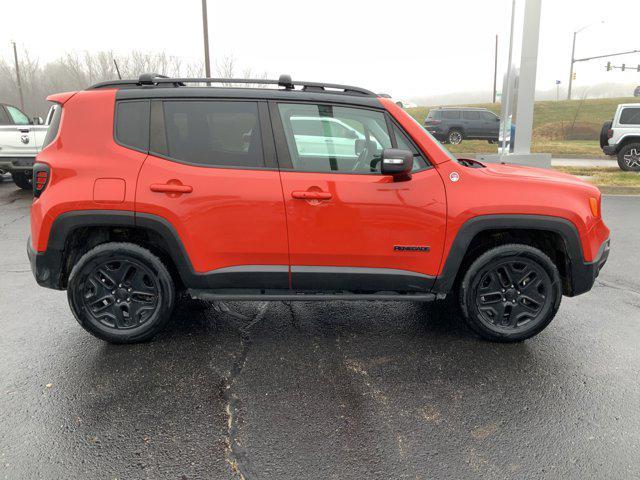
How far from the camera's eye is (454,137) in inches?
952

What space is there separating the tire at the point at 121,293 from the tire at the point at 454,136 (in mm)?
22793

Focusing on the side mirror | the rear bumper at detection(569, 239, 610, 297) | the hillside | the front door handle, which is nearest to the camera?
the side mirror

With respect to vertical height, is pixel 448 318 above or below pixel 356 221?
below

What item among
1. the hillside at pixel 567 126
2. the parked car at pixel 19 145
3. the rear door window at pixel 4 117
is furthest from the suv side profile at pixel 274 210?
the hillside at pixel 567 126

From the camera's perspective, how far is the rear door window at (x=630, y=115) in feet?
46.2

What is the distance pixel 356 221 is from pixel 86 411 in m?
2.01

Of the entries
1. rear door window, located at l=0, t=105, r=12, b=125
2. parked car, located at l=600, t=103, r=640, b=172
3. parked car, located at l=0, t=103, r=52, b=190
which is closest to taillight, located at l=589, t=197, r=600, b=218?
parked car, located at l=0, t=103, r=52, b=190

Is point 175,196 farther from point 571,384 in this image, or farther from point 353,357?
point 571,384

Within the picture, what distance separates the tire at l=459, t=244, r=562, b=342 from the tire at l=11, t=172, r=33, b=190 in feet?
36.6

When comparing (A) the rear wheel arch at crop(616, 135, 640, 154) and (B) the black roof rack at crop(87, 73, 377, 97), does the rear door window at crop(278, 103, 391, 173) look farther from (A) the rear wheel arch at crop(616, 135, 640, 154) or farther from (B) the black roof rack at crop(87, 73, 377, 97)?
(A) the rear wheel arch at crop(616, 135, 640, 154)

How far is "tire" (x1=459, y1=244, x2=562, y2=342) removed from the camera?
3.38m

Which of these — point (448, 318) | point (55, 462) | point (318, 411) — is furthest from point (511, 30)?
point (55, 462)

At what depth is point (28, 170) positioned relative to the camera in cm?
1035

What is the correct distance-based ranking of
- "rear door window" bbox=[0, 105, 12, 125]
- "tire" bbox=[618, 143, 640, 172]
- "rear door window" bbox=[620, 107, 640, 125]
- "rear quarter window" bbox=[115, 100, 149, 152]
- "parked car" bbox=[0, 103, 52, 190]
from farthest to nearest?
"tire" bbox=[618, 143, 640, 172], "rear door window" bbox=[620, 107, 640, 125], "rear door window" bbox=[0, 105, 12, 125], "parked car" bbox=[0, 103, 52, 190], "rear quarter window" bbox=[115, 100, 149, 152]
